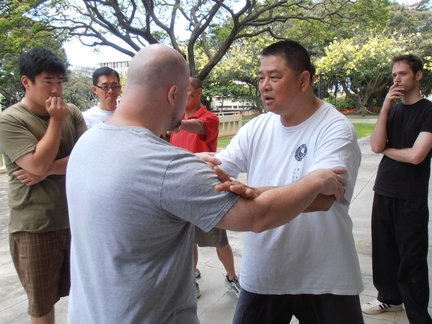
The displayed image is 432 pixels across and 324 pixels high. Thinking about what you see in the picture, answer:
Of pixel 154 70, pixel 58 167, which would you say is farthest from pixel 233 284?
pixel 154 70

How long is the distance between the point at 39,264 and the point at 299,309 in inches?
58.3

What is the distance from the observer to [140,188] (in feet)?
3.65

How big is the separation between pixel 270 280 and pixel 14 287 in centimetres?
281

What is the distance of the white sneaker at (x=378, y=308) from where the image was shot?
120 inches

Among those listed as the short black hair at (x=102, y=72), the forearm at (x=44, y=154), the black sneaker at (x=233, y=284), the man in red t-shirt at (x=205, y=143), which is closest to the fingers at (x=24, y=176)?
the forearm at (x=44, y=154)

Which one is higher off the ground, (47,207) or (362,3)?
(362,3)

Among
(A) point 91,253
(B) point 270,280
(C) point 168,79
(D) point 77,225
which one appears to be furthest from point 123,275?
(B) point 270,280

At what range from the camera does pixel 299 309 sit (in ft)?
6.30

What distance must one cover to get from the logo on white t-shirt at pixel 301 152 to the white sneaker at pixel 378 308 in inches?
74.5

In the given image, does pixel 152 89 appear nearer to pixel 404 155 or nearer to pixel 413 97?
pixel 404 155

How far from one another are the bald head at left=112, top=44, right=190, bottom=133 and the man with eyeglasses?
242cm

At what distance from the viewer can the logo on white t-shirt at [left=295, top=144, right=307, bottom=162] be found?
A: 71.0 inches

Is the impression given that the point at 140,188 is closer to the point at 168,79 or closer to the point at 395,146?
the point at 168,79

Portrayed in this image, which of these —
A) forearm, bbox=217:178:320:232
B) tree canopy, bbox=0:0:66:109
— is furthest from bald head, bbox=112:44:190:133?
tree canopy, bbox=0:0:66:109
